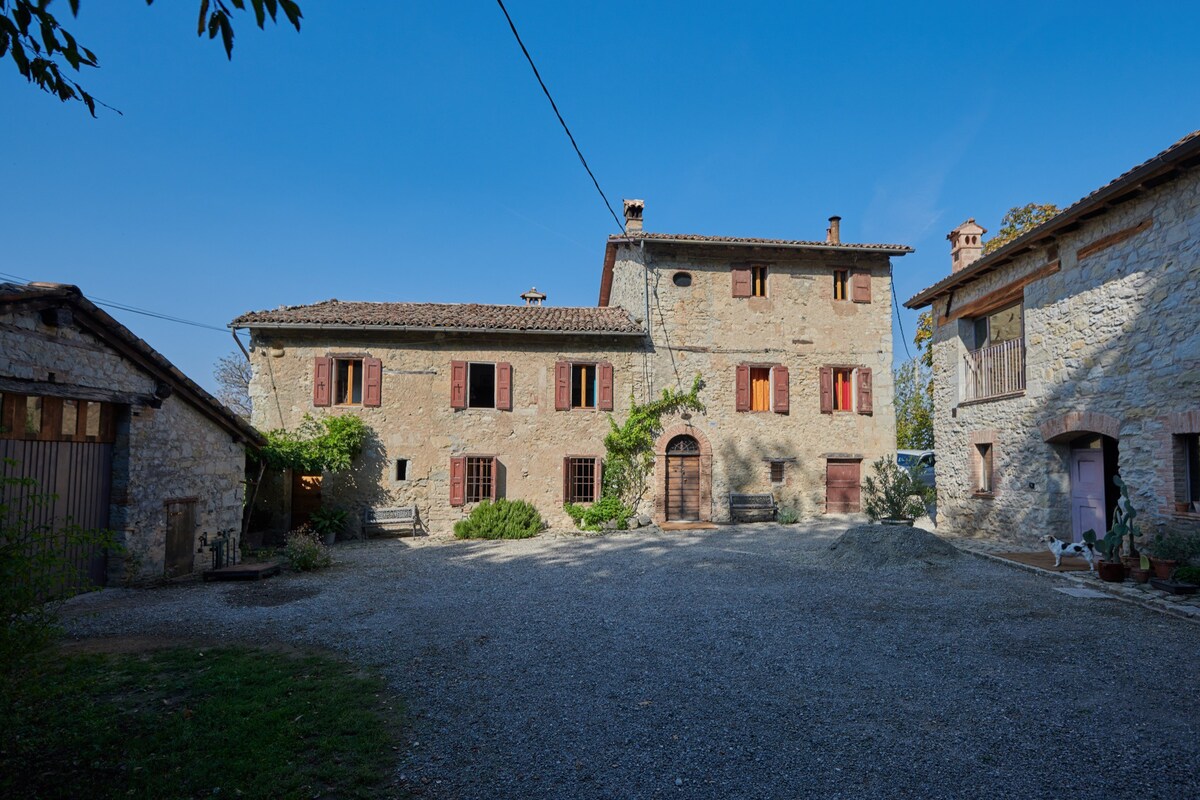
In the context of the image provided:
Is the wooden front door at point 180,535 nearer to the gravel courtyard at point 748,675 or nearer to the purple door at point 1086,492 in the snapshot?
the gravel courtyard at point 748,675

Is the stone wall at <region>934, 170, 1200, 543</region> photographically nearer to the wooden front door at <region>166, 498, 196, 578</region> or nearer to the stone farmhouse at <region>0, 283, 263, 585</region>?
the stone farmhouse at <region>0, 283, 263, 585</region>

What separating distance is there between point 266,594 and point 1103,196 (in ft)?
41.5

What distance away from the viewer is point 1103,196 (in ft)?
28.5

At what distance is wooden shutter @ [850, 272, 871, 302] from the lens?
657 inches

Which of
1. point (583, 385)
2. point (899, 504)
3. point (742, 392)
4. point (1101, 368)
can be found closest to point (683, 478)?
point (742, 392)

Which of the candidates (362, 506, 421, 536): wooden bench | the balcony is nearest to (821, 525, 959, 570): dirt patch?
the balcony

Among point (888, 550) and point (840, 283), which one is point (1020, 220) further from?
point (888, 550)

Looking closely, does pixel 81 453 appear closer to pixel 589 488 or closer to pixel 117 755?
pixel 117 755

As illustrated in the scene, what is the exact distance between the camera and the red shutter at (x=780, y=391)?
16.2 metres

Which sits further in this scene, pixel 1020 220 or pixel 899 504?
pixel 1020 220

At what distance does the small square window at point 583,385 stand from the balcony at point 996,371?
836 centimetres

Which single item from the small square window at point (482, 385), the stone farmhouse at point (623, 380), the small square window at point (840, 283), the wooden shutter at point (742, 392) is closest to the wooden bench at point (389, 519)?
the stone farmhouse at point (623, 380)

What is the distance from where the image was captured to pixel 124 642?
576 cm

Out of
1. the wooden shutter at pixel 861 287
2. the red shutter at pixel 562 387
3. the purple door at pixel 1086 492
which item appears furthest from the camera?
the wooden shutter at pixel 861 287
